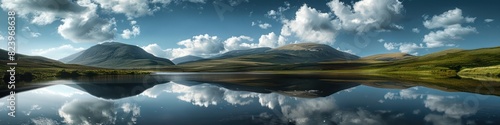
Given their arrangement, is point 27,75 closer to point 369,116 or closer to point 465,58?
point 369,116

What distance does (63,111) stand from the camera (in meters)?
27.9

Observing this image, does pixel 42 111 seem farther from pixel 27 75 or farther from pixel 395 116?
pixel 27 75

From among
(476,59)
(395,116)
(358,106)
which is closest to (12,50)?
(358,106)

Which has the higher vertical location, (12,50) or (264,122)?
(12,50)

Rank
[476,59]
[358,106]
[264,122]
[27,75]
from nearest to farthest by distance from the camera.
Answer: [264,122], [358,106], [27,75], [476,59]

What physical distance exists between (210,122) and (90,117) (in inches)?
376

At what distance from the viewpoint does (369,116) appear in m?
24.3

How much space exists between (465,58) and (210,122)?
184 meters

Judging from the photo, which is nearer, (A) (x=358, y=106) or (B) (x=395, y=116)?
(B) (x=395, y=116)

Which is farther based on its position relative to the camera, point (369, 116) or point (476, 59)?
point (476, 59)

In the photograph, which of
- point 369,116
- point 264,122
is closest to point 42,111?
point 264,122

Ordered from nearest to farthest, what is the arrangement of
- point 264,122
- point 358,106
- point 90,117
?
point 264,122
point 90,117
point 358,106

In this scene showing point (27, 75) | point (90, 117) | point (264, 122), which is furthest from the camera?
point (27, 75)

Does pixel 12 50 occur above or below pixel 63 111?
above
